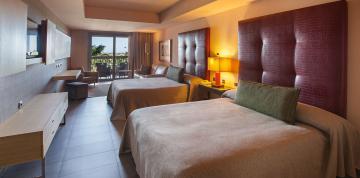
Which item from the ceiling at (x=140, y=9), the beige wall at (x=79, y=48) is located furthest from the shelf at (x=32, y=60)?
the beige wall at (x=79, y=48)

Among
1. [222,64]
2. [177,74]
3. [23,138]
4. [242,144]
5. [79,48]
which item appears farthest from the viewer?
[79,48]

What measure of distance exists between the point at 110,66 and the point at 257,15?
709cm

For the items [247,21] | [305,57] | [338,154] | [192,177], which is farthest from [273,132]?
[247,21]

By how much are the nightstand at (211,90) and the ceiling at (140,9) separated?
4.73 feet

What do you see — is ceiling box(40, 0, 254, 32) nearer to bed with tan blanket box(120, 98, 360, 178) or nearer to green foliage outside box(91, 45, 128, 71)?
bed with tan blanket box(120, 98, 360, 178)

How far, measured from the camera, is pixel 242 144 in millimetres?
1604

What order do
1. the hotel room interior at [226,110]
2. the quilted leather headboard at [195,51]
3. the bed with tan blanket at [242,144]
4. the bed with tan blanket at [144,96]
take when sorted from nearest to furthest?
the bed with tan blanket at [242,144], the hotel room interior at [226,110], the bed with tan blanket at [144,96], the quilted leather headboard at [195,51]

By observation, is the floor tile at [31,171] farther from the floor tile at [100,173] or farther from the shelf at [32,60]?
the shelf at [32,60]

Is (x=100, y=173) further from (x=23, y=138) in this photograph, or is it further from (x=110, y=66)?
(x=110, y=66)

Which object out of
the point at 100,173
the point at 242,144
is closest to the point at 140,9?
the point at 100,173

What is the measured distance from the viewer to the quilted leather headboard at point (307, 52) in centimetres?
213

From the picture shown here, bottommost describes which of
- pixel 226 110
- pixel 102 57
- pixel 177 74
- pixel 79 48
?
pixel 226 110

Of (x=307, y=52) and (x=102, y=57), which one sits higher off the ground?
(x=102, y=57)

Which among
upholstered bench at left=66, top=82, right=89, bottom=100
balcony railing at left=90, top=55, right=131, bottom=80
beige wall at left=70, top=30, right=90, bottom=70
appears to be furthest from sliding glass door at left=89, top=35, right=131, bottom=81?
upholstered bench at left=66, top=82, right=89, bottom=100
